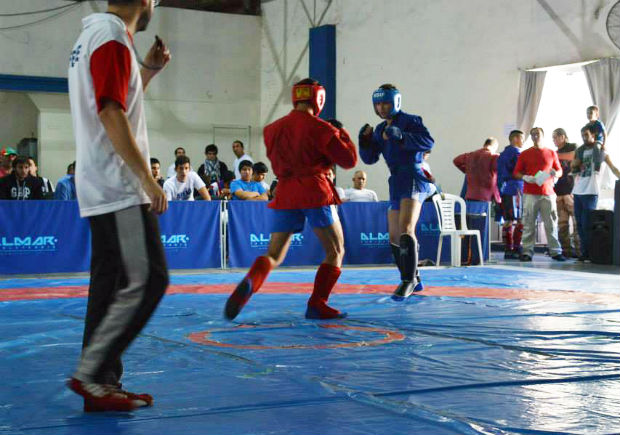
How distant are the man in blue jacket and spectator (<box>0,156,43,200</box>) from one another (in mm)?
5111

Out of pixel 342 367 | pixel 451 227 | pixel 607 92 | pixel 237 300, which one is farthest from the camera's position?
pixel 607 92

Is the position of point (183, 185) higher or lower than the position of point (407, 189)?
higher

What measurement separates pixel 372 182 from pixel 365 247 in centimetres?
698

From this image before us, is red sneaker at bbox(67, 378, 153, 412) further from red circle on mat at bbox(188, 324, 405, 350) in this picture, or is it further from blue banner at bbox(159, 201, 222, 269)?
blue banner at bbox(159, 201, 222, 269)

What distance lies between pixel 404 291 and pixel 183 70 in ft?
47.2

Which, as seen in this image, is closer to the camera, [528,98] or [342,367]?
[342,367]

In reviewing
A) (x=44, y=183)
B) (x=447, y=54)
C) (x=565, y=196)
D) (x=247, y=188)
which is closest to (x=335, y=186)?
(x=247, y=188)

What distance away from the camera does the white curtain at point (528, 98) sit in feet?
47.7

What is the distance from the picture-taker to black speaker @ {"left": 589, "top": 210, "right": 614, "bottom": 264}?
1151 centimetres

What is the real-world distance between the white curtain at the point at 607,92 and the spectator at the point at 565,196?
773 mm

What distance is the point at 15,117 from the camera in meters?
19.3

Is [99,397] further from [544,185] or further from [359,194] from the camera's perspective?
[544,185]

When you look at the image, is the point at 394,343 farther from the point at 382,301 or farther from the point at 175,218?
the point at 175,218

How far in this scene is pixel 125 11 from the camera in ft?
9.98
